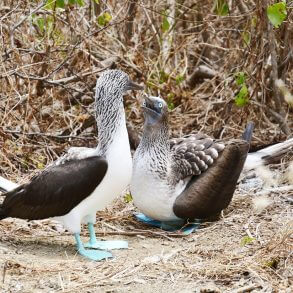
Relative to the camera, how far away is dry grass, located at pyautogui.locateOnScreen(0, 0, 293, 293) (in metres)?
4.90

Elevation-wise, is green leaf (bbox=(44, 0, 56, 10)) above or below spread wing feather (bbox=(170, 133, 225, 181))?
above

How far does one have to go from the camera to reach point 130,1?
795cm

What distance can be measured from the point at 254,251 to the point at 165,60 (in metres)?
3.70

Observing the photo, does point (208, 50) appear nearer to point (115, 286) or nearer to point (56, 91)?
point (56, 91)

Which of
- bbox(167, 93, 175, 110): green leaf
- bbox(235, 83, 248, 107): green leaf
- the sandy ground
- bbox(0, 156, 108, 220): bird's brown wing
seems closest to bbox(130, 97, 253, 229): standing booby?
the sandy ground

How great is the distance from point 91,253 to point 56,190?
1.55ft

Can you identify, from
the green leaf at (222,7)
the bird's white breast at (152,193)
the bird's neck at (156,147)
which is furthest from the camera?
the green leaf at (222,7)

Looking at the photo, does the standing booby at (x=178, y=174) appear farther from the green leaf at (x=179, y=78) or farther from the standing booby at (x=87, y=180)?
the green leaf at (x=179, y=78)

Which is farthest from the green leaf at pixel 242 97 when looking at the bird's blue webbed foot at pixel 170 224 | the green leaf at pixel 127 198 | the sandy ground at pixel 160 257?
the bird's blue webbed foot at pixel 170 224

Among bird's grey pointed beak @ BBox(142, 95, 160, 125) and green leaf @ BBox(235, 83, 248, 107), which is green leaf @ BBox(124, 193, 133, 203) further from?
green leaf @ BBox(235, 83, 248, 107)

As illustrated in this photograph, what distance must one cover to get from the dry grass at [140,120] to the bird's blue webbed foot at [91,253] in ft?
0.17

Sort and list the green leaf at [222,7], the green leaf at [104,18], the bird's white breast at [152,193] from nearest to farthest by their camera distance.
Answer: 1. the bird's white breast at [152,193]
2. the green leaf at [104,18]
3. the green leaf at [222,7]

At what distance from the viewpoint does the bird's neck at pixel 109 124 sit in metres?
5.38

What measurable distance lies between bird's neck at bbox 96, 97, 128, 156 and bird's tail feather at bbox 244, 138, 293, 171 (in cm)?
177
